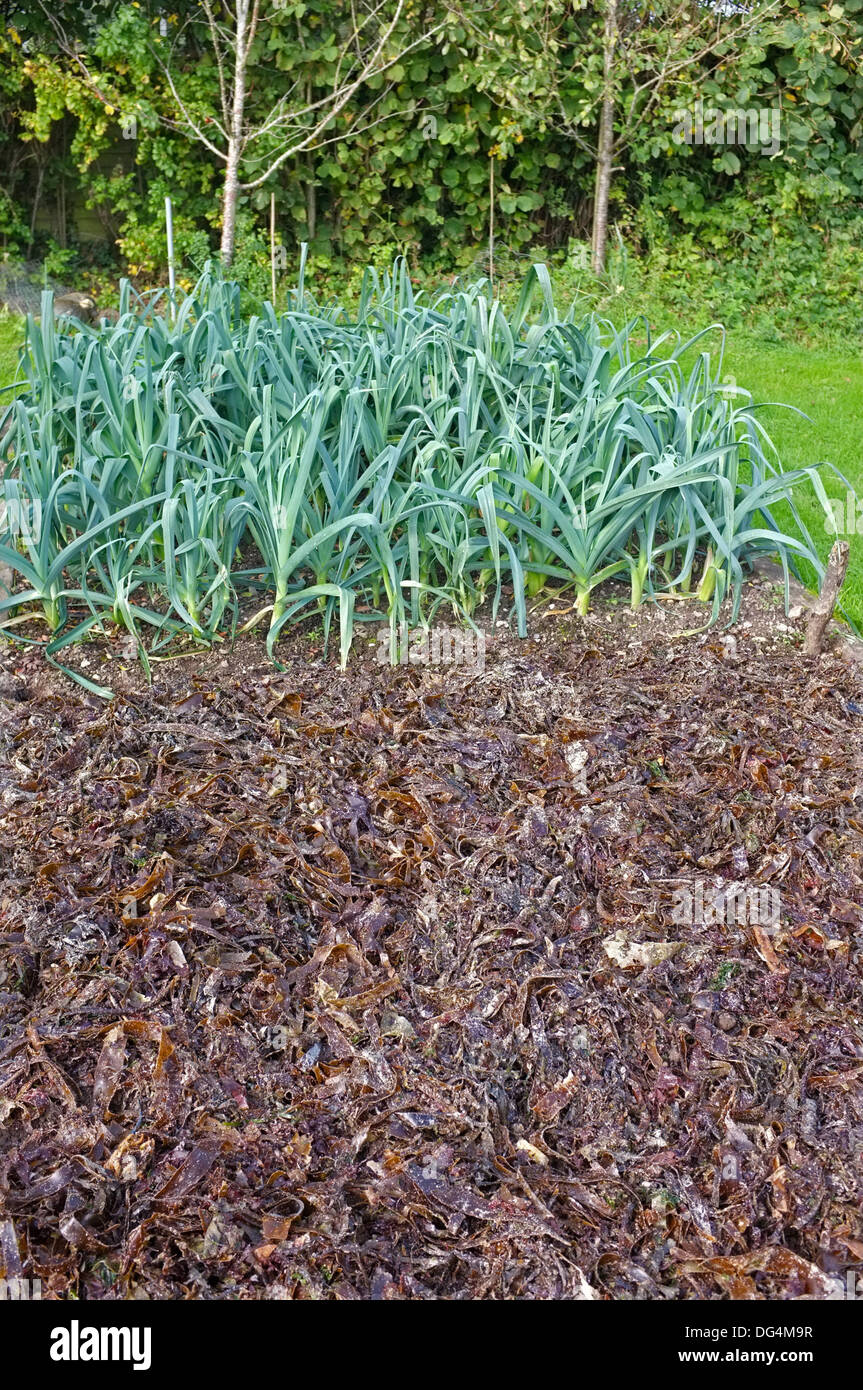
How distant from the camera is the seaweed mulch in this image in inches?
65.8

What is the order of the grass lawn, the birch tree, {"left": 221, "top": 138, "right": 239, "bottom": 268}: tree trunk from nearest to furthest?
the grass lawn → {"left": 221, "top": 138, "right": 239, "bottom": 268}: tree trunk → the birch tree

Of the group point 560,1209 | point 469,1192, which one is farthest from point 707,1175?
point 469,1192

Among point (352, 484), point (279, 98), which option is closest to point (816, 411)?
point (352, 484)

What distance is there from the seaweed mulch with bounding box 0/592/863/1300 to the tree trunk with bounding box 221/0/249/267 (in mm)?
4699

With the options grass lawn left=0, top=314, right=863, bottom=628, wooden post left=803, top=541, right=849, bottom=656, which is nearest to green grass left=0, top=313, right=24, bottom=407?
grass lawn left=0, top=314, right=863, bottom=628

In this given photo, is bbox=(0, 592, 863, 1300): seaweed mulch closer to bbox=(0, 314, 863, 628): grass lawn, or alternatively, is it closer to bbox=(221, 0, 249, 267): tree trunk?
bbox=(0, 314, 863, 628): grass lawn

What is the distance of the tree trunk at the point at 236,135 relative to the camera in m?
6.32

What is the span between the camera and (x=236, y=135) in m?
6.59

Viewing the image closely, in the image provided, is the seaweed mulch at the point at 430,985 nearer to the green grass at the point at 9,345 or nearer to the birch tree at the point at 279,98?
the green grass at the point at 9,345

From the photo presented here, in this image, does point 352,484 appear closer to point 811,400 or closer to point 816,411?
point 816,411

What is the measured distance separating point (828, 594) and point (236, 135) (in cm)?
509

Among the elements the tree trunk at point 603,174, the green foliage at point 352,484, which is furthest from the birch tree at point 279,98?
the green foliage at point 352,484

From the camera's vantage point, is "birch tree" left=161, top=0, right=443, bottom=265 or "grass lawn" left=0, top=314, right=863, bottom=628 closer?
"grass lawn" left=0, top=314, right=863, bottom=628

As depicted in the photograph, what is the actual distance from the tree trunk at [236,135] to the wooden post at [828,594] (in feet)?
15.1
